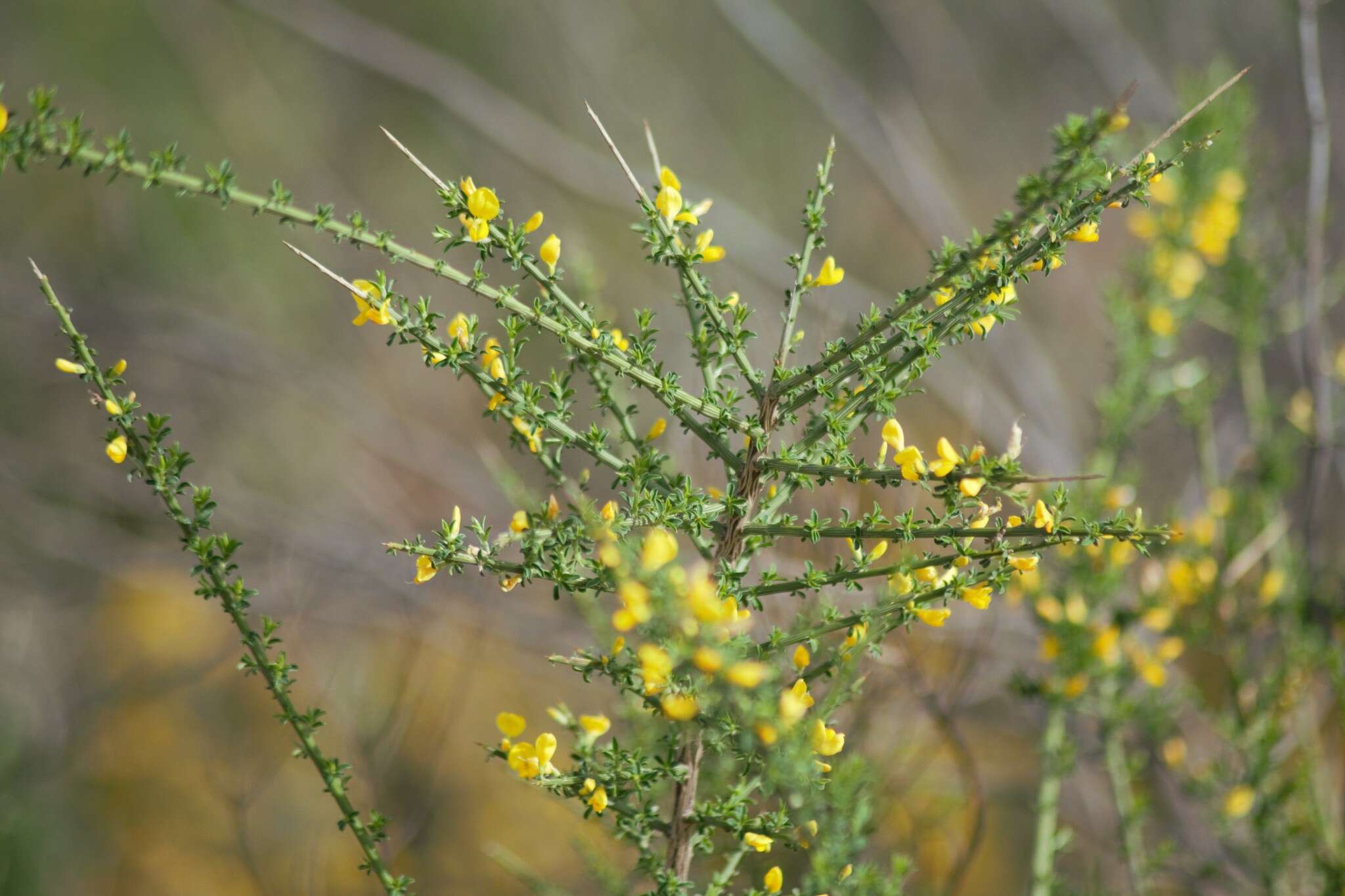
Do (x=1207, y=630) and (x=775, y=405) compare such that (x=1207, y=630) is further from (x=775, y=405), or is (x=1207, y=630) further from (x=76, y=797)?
(x=76, y=797)

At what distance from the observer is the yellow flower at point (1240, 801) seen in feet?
3.10

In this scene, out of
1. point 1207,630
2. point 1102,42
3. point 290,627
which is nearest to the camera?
point 1207,630

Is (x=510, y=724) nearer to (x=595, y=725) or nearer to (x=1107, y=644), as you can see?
(x=595, y=725)

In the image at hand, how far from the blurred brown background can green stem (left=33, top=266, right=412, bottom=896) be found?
265 millimetres

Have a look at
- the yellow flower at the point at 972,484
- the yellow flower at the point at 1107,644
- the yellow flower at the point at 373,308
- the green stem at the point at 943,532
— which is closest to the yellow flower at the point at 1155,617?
the yellow flower at the point at 1107,644

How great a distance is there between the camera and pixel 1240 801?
37.3 inches

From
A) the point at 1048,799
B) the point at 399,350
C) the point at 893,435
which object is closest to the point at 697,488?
the point at 893,435

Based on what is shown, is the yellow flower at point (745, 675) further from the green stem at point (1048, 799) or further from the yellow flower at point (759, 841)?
the green stem at point (1048, 799)

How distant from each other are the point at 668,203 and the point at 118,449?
1.16 ft

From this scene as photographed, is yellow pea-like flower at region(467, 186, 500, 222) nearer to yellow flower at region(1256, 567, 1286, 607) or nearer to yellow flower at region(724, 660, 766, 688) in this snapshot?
yellow flower at region(724, 660, 766, 688)

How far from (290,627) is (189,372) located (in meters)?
1.31

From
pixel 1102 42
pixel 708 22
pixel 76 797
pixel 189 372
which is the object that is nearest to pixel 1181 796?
pixel 1102 42

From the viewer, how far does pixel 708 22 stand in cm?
412

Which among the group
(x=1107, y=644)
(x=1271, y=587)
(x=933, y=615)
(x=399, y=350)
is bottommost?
(x=933, y=615)
